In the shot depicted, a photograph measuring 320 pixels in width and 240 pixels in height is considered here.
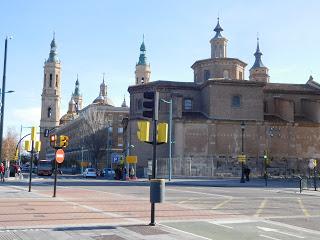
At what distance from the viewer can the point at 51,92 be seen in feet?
426

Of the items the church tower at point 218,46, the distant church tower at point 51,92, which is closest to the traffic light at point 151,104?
the church tower at point 218,46

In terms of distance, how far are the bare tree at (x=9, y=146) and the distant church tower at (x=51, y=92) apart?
42.1 ft

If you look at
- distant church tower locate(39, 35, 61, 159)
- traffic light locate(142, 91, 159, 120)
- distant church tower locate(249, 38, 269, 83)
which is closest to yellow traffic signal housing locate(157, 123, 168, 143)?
traffic light locate(142, 91, 159, 120)

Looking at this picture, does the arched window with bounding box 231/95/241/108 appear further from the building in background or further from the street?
the street

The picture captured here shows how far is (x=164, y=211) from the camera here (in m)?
16.4

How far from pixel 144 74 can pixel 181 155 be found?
178 feet

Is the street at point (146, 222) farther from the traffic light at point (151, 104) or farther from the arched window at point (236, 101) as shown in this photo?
the arched window at point (236, 101)

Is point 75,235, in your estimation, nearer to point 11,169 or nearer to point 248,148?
point 11,169

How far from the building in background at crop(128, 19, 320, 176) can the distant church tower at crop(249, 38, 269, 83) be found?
2503 cm

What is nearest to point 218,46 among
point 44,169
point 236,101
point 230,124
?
point 236,101

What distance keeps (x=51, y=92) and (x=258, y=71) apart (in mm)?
58484

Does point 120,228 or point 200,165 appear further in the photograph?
point 200,165

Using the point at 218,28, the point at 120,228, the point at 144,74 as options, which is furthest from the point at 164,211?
the point at 144,74

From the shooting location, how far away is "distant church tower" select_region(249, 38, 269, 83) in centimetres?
9819
